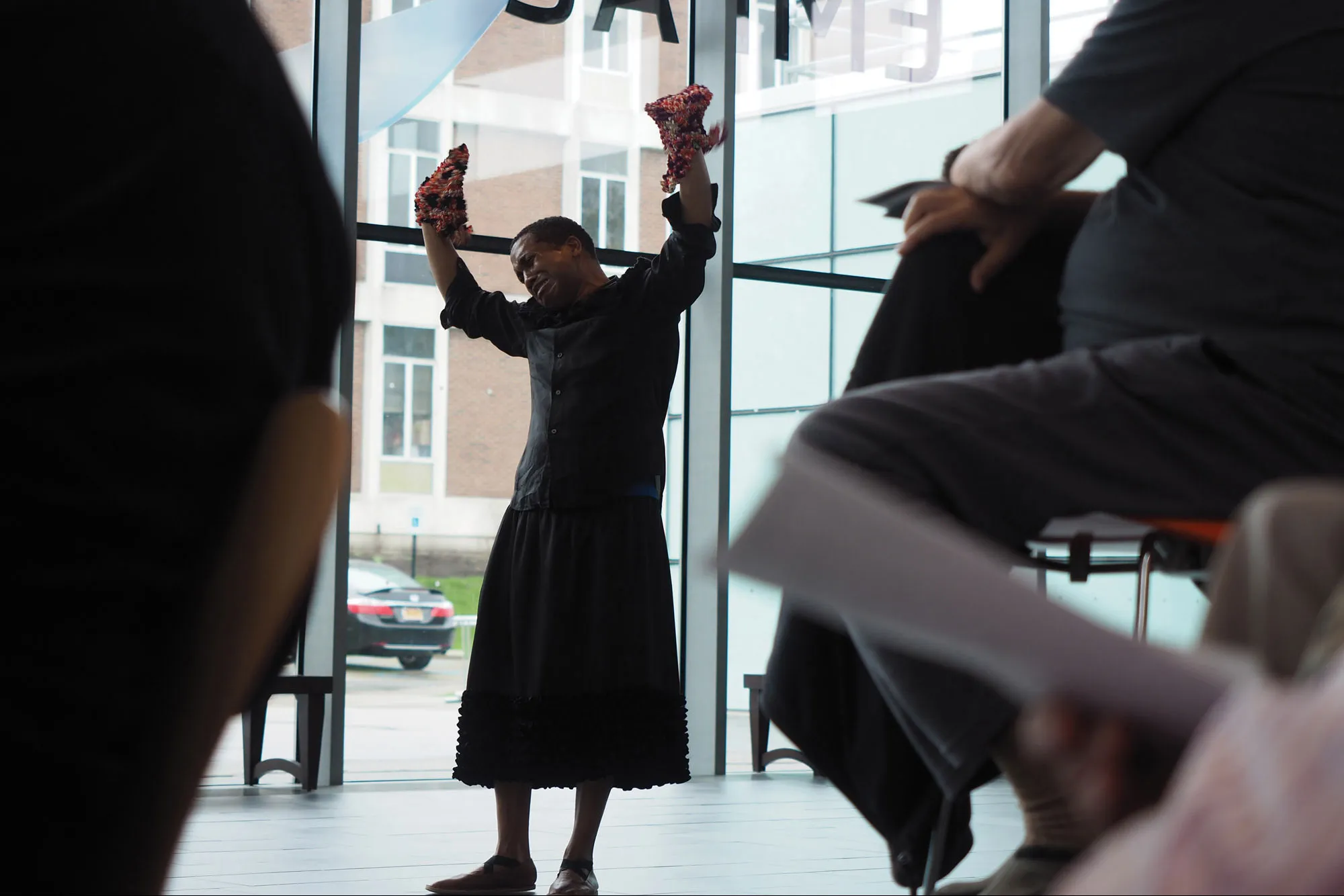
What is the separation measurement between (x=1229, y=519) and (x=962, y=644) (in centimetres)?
81

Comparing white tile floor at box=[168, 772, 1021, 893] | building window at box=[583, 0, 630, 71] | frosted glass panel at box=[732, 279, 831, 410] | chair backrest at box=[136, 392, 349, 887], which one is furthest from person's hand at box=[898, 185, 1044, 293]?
building window at box=[583, 0, 630, 71]

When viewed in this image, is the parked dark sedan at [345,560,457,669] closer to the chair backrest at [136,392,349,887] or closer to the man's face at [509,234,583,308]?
the man's face at [509,234,583,308]

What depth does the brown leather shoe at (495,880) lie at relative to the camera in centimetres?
283

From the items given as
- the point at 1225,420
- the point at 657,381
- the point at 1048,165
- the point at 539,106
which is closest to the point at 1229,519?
the point at 1225,420

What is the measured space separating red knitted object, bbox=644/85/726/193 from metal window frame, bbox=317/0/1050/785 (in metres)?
2.52

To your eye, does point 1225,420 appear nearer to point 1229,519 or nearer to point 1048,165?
point 1229,519

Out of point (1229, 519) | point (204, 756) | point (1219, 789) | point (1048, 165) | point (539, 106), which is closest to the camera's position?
point (1219, 789)

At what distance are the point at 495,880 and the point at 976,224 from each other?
1954mm

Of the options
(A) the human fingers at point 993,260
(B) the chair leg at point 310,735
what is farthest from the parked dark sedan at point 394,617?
(A) the human fingers at point 993,260

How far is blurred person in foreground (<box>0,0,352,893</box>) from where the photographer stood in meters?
0.51

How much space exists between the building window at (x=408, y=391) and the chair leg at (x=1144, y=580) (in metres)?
4.62

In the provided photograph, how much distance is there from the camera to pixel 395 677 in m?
5.75

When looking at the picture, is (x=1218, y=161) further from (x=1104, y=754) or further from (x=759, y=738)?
(x=759, y=738)

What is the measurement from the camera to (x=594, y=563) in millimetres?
3217
